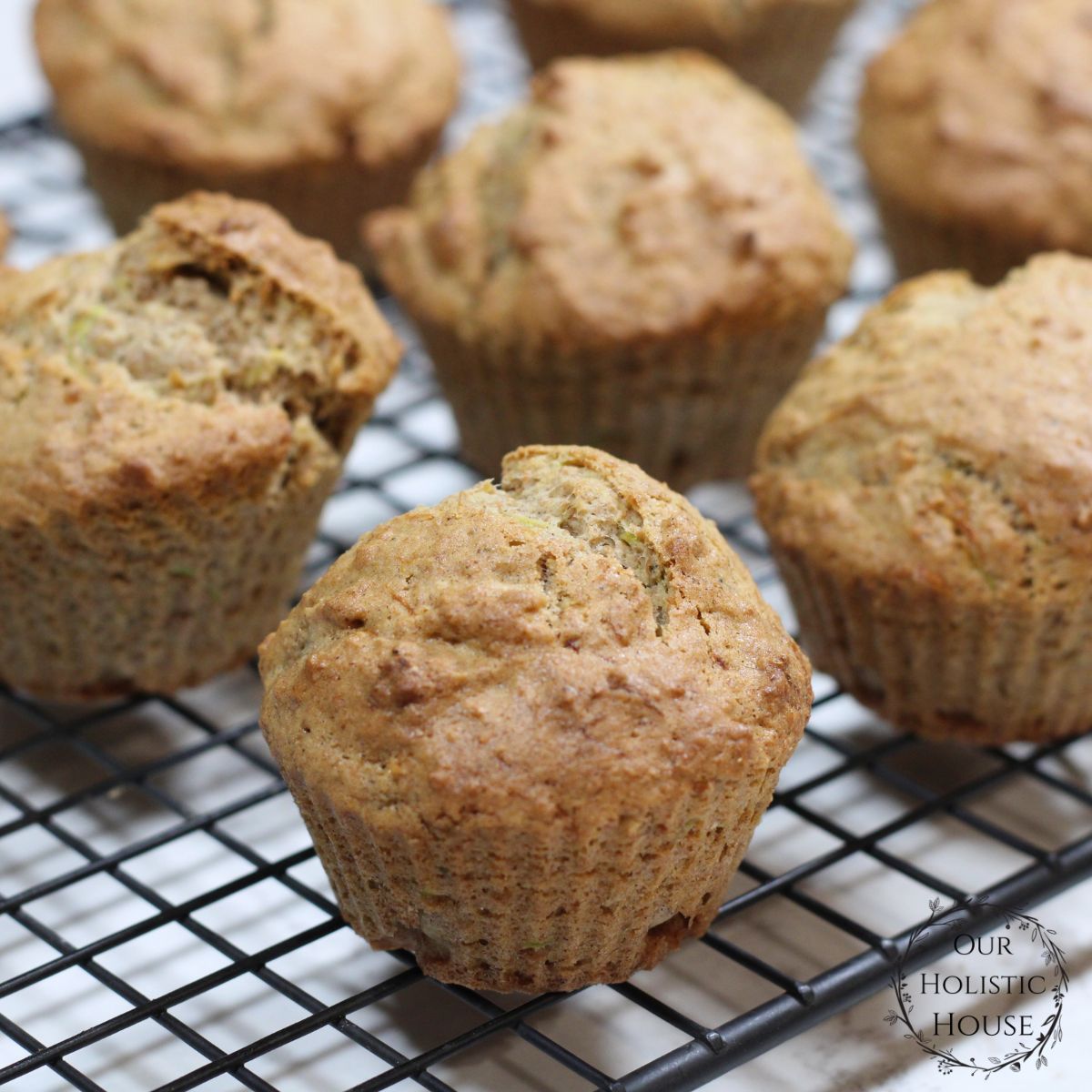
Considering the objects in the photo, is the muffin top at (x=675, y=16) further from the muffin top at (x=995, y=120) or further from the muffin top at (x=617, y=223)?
the muffin top at (x=617, y=223)

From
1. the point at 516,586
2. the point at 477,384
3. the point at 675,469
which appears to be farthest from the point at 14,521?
the point at 675,469

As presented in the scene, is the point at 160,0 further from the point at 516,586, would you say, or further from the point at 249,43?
the point at 516,586

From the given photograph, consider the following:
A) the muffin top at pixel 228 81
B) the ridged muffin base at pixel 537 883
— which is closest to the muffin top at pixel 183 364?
the ridged muffin base at pixel 537 883

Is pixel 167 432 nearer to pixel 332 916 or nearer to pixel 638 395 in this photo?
pixel 332 916

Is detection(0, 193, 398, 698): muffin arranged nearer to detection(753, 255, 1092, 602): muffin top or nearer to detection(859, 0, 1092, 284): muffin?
detection(753, 255, 1092, 602): muffin top

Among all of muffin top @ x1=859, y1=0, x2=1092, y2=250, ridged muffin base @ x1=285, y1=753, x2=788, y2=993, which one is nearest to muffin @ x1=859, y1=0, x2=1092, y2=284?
muffin top @ x1=859, y1=0, x2=1092, y2=250
